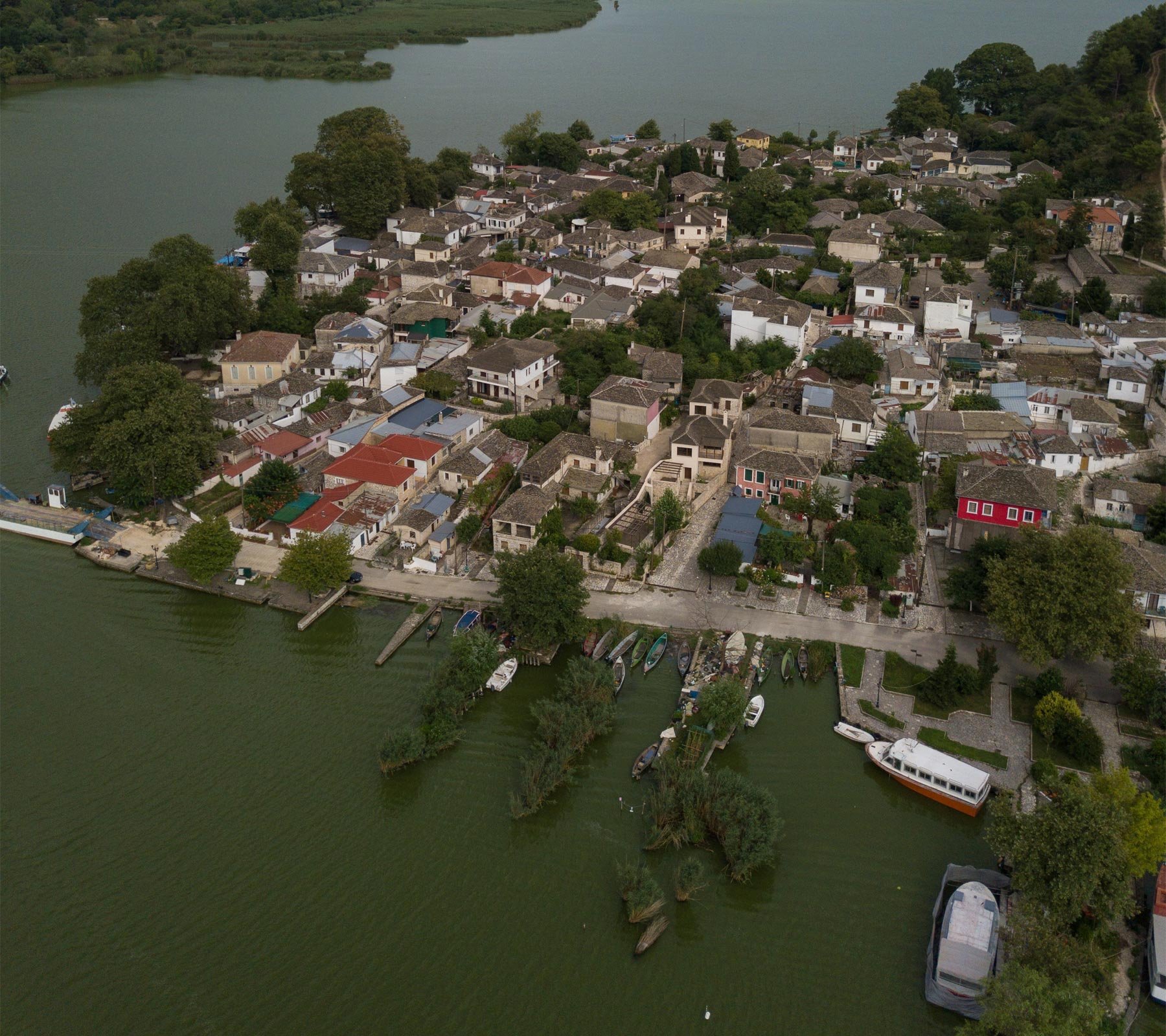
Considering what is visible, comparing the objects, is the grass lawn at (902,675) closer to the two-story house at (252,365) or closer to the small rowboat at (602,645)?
the small rowboat at (602,645)

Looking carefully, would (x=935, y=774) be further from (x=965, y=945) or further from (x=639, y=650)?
(x=639, y=650)


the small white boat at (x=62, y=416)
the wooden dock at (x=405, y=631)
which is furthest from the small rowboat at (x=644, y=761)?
the small white boat at (x=62, y=416)

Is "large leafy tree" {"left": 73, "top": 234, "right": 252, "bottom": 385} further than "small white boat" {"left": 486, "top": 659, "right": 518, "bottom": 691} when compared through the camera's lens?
Yes

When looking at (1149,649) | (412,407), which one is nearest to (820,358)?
(412,407)

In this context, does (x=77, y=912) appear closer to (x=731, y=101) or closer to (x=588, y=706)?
(x=588, y=706)

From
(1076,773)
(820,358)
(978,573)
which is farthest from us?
(820,358)

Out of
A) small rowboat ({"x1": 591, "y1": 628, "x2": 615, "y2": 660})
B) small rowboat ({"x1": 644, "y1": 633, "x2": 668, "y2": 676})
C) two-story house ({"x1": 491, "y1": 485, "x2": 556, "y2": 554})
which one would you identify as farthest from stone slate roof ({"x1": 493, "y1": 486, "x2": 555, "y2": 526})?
small rowboat ({"x1": 644, "y1": 633, "x2": 668, "y2": 676})

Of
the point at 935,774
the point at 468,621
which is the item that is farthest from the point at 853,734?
the point at 468,621

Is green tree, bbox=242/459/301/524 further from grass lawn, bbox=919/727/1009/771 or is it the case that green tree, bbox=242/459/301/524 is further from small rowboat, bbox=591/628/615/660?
grass lawn, bbox=919/727/1009/771
